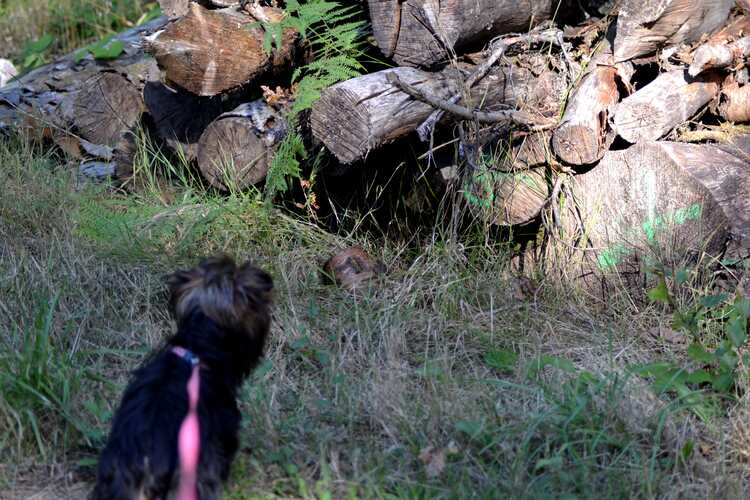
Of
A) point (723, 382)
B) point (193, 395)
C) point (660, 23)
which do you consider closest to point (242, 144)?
point (660, 23)

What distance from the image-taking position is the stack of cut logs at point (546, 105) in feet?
14.5

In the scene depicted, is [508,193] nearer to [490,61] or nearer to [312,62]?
[490,61]

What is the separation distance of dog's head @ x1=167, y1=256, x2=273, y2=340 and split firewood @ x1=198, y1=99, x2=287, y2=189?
2.05m

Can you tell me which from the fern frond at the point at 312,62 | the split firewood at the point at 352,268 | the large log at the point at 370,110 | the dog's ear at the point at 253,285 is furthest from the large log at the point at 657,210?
the dog's ear at the point at 253,285

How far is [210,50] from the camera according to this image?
492 centimetres

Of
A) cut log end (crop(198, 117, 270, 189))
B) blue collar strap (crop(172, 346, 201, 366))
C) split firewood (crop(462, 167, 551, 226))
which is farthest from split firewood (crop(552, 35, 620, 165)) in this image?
blue collar strap (crop(172, 346, 201, 366))

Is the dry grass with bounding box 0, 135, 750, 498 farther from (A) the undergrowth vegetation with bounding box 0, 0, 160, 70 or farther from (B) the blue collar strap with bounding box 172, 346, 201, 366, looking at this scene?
(A) the undergrowth vegetation with bounding box 0, 0, 160, 70

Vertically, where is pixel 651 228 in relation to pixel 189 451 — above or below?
below

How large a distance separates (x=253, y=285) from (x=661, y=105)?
261cm

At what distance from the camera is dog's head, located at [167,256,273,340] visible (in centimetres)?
302

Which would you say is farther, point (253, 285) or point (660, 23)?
point (660, 23)

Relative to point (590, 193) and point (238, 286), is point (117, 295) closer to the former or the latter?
point (238, 286)

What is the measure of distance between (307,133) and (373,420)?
195 cm

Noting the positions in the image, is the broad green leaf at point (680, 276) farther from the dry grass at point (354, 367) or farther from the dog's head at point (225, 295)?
the dog's head at point (225, 295)
